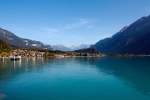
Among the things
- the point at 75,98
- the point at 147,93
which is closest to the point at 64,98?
the point at 75,98

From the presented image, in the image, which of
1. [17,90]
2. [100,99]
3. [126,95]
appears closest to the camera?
[100,99]

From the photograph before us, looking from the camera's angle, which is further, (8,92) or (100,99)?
(8,92)

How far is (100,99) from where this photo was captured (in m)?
50.2

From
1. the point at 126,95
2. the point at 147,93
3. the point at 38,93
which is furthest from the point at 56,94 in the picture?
the point at 147,93

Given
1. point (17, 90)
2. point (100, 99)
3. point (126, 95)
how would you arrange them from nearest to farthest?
point (100, 99), point (126, 95), point (17, 90)

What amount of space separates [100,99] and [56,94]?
997 cm

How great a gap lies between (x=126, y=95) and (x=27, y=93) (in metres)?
20.2

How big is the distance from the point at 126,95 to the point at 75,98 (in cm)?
1112

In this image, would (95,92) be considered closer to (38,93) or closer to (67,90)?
(67,90)

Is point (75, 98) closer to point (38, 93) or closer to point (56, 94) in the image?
point (56, 94)

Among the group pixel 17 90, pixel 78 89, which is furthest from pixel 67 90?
pixel 17 90

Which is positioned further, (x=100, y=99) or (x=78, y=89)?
(x=78, y=89)

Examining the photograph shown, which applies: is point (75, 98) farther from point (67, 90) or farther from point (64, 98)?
point (67, 90)

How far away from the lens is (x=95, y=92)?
190 ft
